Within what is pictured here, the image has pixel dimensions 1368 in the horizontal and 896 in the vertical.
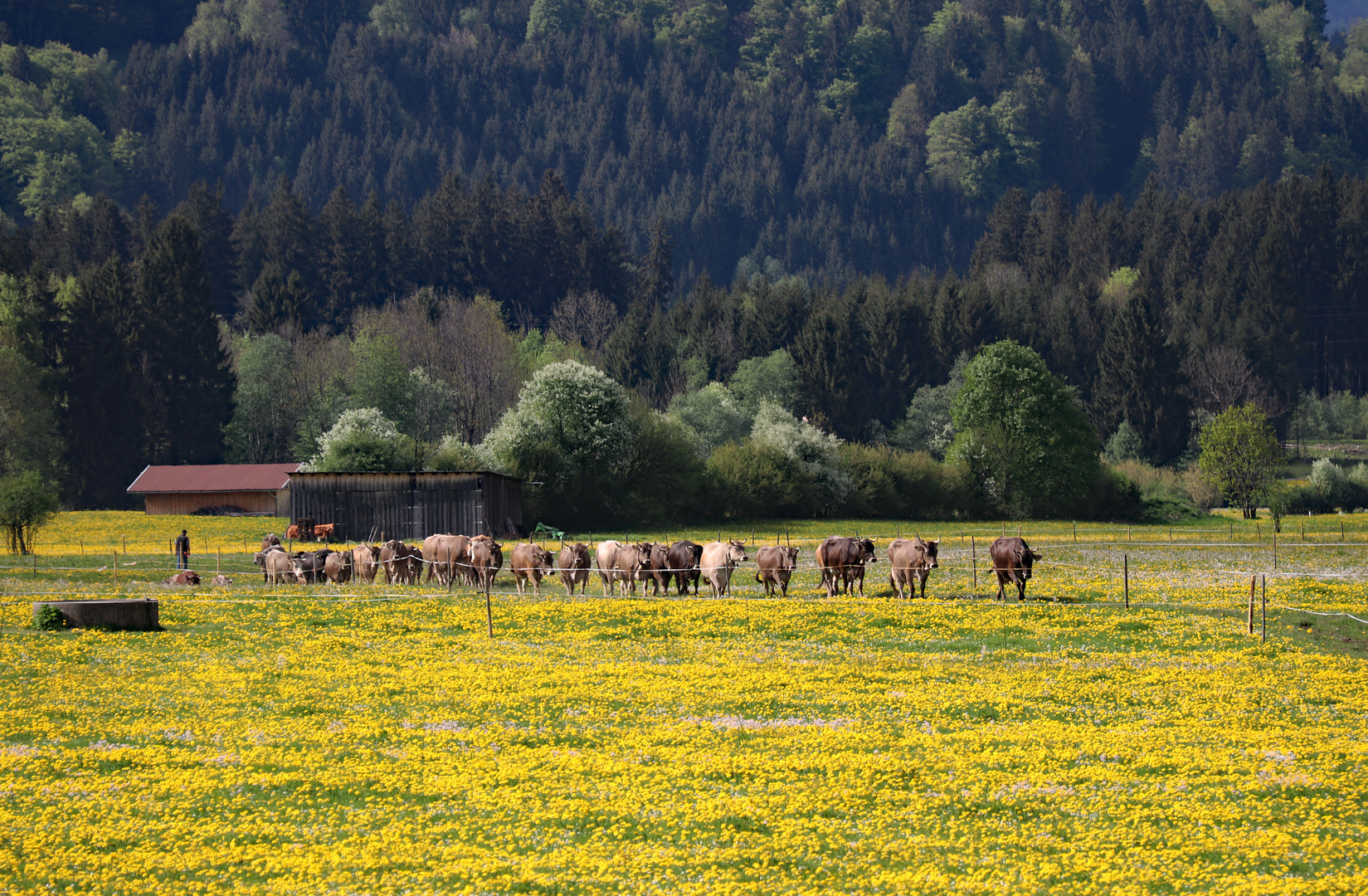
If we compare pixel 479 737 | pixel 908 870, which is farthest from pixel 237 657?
pixel 908 870

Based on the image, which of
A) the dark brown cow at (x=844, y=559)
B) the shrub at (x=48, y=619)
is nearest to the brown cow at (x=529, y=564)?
the dark brown cow at (x=844, y=559)

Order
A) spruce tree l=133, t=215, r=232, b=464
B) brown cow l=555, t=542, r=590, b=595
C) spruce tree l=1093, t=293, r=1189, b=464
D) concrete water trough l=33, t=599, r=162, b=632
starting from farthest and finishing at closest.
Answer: spruce tree l=1093, t=293, r=1189, b=464 < spruce tree l=133, t=215, r=232, b=464 < brown cow l=555, t=542, r=590, b=595 < concrete water trough l=33, t=599, r=162, b=632

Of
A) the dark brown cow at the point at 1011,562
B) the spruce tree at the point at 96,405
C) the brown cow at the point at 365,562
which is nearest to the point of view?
the dark brown cow at the point at 1011,562

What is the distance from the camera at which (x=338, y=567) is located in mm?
53656

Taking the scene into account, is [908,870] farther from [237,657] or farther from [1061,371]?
[1061,371]

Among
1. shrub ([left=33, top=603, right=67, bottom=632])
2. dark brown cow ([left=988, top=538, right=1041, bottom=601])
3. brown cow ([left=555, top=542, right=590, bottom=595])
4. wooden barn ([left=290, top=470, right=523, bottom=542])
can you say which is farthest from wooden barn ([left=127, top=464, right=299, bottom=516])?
dark brown cow ([left=988, top=538, right=1041, bottom=601])

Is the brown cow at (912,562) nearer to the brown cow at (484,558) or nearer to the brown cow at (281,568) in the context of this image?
the brown cow at (484,558)

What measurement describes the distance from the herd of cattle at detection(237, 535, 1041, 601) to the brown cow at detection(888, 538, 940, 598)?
0.04 m

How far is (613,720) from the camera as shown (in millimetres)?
24391

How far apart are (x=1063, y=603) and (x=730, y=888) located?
1159 inches

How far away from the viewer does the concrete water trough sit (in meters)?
35.8

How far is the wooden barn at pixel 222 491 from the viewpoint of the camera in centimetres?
10794

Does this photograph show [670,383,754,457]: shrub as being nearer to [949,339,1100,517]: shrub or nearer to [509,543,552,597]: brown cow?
[949,339,1100,517]: shrub

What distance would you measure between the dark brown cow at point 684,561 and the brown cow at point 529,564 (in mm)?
4529
